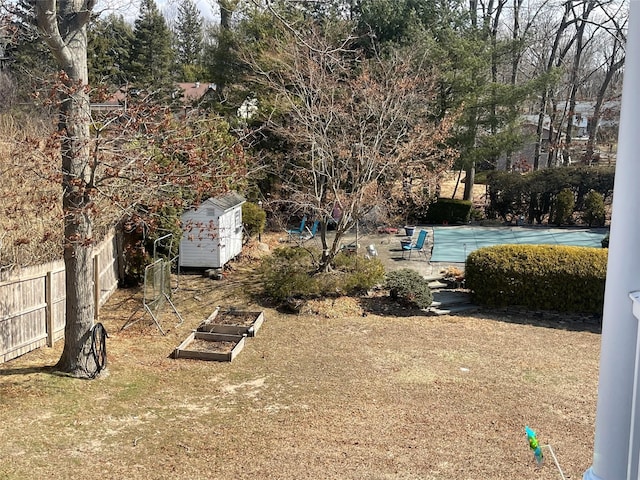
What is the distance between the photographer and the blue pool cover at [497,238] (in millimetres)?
18188

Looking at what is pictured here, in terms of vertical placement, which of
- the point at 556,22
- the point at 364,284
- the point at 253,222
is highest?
the point at 556,22

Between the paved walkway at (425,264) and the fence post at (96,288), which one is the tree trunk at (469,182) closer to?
the paved walkway at (425,264)

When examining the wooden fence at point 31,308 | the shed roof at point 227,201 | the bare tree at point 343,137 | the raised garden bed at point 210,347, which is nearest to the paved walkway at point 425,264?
the bare tree at point 343,137

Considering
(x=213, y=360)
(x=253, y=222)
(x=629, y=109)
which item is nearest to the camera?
(x=629, y=109)

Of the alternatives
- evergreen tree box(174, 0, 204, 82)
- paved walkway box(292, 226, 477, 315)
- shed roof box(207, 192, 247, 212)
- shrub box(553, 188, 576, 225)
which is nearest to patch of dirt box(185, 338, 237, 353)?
shed roof box(207, 192, 247, 212)

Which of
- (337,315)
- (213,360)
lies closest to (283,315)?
(337,315)

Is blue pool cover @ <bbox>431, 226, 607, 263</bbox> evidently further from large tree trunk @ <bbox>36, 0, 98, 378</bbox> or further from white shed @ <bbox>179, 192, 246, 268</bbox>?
large tree trunk @ <bbox>36, 0, 98, 378</bbox>

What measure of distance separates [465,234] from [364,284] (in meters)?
8.03

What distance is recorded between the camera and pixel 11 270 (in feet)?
29.4

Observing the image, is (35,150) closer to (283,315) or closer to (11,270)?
(11,270)

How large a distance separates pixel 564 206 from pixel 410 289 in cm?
1164

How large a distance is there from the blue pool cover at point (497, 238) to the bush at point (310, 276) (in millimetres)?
3588

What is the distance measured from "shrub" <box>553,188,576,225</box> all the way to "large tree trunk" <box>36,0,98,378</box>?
18.3m

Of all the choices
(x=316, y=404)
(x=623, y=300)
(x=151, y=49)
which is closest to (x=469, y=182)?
(x=151, y=49)
